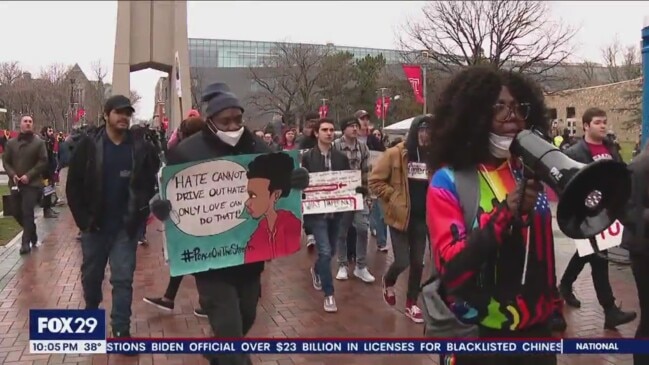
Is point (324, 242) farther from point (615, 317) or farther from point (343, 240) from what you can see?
point (615, 317)

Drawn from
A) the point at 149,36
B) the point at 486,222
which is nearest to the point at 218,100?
the point at 486,222

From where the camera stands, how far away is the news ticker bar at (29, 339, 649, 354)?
91.2 inches

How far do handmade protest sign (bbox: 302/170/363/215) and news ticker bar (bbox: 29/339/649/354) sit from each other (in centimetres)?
416

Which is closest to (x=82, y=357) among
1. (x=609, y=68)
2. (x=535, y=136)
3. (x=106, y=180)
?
(x=106, y=180)

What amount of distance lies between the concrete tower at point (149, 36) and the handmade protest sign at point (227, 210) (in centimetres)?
2465

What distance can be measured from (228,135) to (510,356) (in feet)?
6.70

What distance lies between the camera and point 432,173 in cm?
249

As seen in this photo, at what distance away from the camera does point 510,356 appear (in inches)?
92.5

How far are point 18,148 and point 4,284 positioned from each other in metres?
2.82

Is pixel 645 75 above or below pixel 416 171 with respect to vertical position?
above

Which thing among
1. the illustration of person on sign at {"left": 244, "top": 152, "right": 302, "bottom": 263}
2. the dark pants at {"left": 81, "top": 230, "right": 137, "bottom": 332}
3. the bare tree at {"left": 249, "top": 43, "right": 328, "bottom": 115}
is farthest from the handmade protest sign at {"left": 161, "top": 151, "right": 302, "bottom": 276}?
the bare tree at {"left": 249, "top": 43, "right": 328, "bottom": 115}

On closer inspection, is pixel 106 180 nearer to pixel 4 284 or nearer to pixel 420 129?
pixel 420 129

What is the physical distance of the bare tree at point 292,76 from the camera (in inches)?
2301

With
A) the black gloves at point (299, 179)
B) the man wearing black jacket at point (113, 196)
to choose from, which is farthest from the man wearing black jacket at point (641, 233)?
the man wearing black jacket at point (113, 196)
